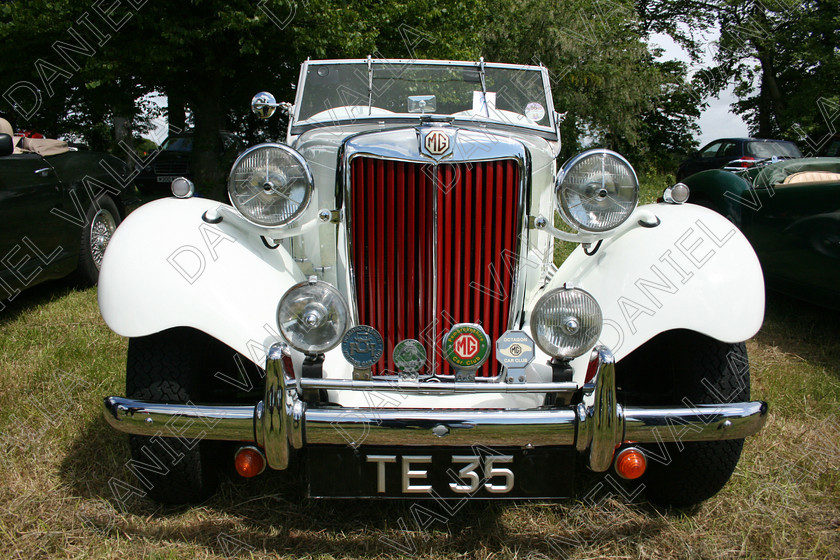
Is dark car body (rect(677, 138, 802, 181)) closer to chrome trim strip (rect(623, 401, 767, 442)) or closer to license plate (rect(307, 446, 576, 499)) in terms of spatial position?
chrome trim strip (rect(623, 401, 767, 442))

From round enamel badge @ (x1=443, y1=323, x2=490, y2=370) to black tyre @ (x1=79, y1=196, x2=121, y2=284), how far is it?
3.80 metres

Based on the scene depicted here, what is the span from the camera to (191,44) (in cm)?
733

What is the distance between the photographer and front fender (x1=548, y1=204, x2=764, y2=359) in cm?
181

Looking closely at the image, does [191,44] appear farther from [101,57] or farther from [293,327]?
[293,327]

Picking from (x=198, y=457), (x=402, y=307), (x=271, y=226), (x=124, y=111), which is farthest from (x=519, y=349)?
(x=124, y=111)

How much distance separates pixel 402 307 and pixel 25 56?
24.2 feet

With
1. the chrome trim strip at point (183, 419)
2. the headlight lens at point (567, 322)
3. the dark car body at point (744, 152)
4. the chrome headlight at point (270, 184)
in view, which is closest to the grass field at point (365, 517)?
the chrome trim strip at point (183, 419)

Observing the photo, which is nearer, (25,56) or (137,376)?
(137,376)

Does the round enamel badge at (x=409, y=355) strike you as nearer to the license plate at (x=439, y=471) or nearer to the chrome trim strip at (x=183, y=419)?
the license plate at (x=439, y=471)

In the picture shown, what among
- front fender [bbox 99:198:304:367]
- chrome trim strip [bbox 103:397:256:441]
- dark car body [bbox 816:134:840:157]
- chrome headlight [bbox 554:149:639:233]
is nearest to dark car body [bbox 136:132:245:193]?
front fender [bbox 99:198:304:367]

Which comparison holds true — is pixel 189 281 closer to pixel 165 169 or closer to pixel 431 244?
pixel 431 244

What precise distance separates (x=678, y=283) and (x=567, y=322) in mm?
450

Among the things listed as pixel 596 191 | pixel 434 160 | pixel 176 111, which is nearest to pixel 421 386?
pixel 434 160

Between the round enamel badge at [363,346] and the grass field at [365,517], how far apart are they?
620mm
